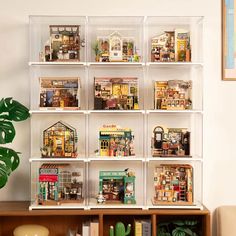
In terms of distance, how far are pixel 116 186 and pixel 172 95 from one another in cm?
69

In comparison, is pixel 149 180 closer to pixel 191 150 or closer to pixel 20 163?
pixel 191 150

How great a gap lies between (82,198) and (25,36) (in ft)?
3.78

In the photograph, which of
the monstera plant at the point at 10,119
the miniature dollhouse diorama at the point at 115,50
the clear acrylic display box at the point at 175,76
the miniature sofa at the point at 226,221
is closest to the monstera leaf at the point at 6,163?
the monstera plant at the point at 10,119

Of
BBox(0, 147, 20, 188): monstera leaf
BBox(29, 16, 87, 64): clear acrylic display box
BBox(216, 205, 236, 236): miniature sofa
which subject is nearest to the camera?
BBox(0, 147, 20, 188): monstera leaf

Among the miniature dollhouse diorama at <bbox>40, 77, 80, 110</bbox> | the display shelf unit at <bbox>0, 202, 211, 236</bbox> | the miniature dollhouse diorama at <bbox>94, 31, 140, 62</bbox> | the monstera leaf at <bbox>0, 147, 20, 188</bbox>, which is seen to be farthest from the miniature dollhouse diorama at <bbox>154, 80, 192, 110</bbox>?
the monstera leaf at <bbox>0, 147, 20, 188</bbox>

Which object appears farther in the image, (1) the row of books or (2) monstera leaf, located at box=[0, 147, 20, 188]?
(1) the row of books

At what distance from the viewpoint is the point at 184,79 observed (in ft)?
10.2

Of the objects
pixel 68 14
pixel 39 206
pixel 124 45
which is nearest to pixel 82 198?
pixel 39 206

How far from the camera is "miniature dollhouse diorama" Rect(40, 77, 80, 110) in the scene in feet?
9.62

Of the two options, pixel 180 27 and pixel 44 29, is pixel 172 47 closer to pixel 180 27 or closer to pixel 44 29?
pixel 180 27

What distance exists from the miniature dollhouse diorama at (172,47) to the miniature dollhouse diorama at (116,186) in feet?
2.57

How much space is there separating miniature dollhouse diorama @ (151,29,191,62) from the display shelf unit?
0.97m

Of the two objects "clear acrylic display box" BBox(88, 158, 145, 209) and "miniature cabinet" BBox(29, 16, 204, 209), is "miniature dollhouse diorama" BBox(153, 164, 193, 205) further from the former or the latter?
"clear acrylic display box" BBox(88, 158, 145, 209)

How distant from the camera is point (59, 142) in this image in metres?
2.92
